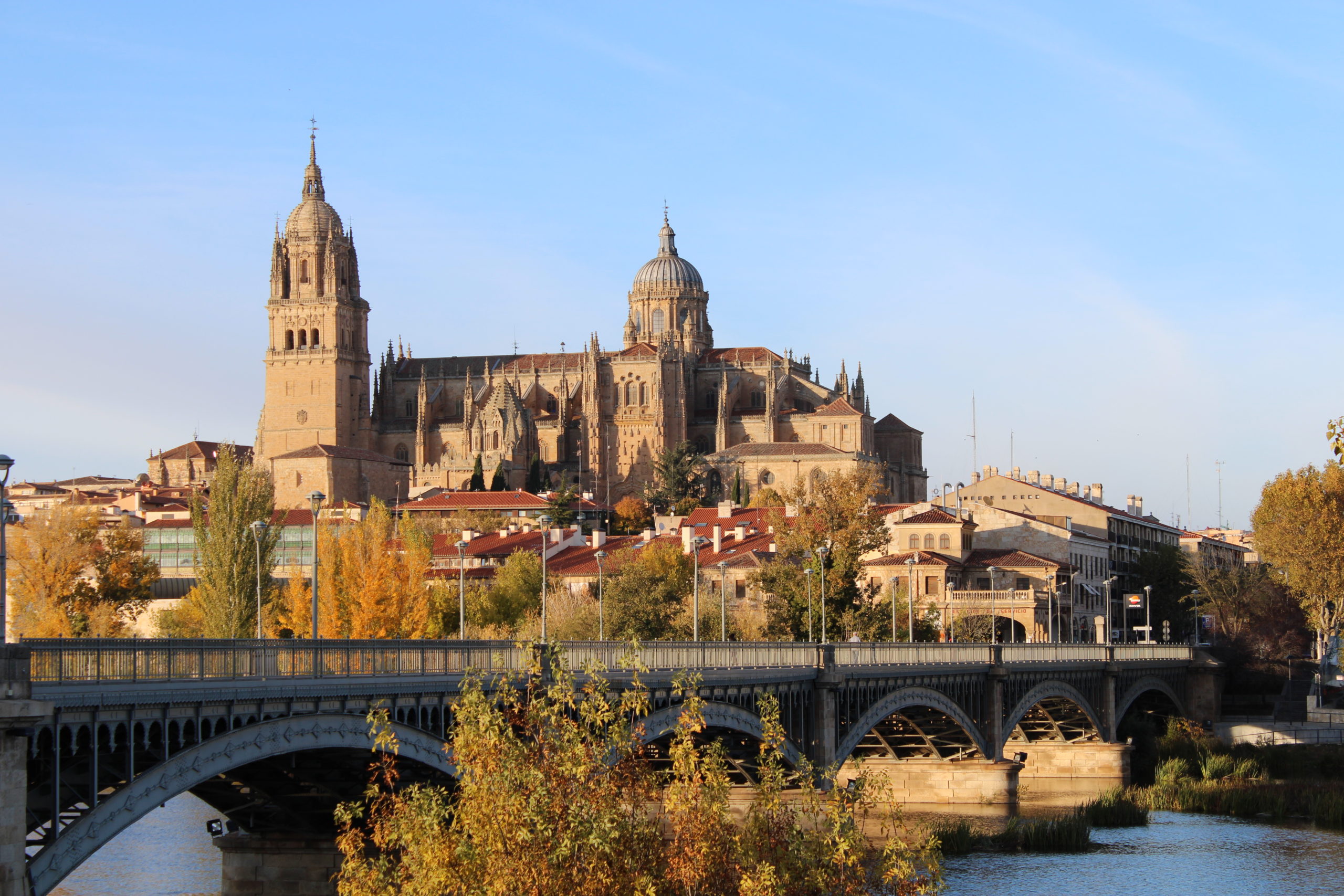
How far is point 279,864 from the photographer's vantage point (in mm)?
29297

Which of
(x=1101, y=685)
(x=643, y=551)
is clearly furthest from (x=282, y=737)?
(x=643, y=551)

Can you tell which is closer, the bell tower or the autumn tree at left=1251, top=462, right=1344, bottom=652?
the autumn tree at left=1251, top=462, right=1344, bottom=652

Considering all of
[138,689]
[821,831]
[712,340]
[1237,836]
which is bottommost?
[1237,836]

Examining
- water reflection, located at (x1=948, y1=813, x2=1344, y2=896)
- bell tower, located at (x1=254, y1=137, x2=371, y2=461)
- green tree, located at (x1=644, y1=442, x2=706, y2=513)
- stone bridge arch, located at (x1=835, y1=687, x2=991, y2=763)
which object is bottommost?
water reflection, located at (x1=948, y1=813, x2=1344, y2=896)

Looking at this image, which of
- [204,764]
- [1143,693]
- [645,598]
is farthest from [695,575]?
[204,764]

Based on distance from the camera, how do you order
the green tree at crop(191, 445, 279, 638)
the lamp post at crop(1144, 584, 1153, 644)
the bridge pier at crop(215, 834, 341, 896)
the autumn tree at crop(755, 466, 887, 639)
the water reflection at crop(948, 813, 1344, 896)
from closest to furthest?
the bridge pier at crop(215, 834, 341, 896) → the water reflection at crop(948, 813, 1344, 896) → the green tree at crop(191, 445, 279, 638) → the autumn tree at crop(755, 466, 887, 639) → the lamp post at crop(1144, 584, 1153, 644)

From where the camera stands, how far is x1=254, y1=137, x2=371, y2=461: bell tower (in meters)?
143

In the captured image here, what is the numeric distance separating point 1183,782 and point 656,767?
20.1m

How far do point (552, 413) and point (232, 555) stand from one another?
318ft

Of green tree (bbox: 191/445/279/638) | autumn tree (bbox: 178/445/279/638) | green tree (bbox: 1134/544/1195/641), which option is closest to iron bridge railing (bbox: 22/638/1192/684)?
green tree (bbox: 191/445/279/638)

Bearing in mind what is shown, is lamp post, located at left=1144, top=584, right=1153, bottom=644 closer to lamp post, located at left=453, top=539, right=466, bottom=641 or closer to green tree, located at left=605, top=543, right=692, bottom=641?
green tree, located at left=605, top=543, right=692, bottom=641

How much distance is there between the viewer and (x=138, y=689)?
67.0ft

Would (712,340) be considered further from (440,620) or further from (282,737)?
(282,737)

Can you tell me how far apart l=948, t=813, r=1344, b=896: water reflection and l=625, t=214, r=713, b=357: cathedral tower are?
11459cm
